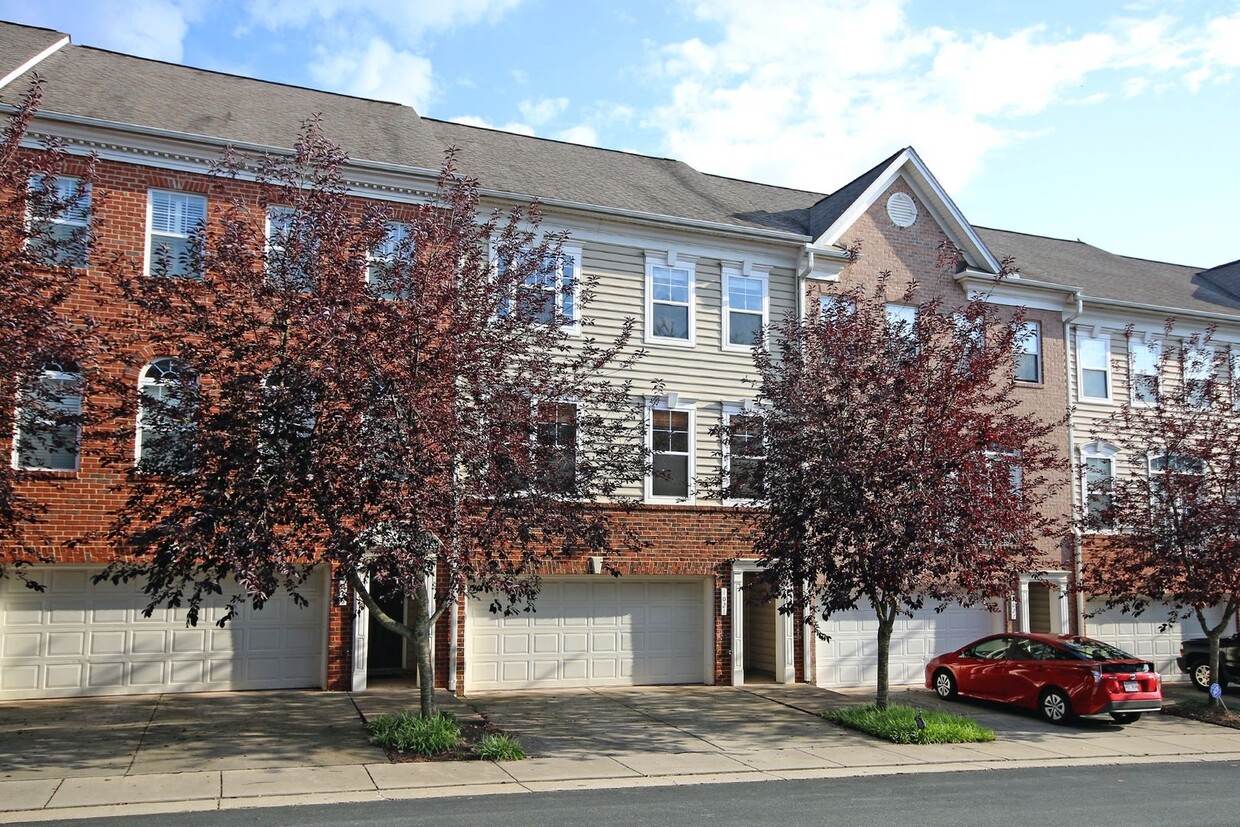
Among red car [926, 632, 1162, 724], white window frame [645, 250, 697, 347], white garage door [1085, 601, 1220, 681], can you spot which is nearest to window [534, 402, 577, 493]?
white window frame [645, 250, 697, 347]

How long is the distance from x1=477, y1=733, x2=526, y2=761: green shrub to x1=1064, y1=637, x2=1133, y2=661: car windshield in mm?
9355

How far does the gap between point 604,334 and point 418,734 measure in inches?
351

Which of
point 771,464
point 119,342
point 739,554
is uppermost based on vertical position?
point 119,342

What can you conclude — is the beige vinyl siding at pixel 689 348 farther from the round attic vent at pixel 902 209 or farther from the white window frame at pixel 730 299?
the round attic vent at pixel 902 209

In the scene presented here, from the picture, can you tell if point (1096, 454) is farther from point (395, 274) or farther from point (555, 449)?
point (395, 274)

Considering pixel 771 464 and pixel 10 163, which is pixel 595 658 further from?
pixel 10 163

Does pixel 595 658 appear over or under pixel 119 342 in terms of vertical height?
under

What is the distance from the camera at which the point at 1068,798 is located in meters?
11.3

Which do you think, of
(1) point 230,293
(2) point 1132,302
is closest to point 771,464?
(1) point 230,293

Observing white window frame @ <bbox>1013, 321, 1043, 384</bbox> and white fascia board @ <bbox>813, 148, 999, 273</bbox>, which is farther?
white window frame @ <bbox>1013, 321, 1043, 384</bbox>

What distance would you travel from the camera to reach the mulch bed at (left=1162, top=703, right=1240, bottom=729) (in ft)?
58.5

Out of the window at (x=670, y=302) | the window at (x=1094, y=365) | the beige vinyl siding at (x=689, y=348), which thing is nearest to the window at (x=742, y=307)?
the beige vinyl siding at (x=689, y=348)

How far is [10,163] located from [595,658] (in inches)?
483

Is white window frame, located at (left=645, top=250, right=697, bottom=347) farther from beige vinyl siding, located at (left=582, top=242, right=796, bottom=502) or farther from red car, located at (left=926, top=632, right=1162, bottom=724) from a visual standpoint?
red car, located at (left=926, top=632, right=1162, bottom=724)
